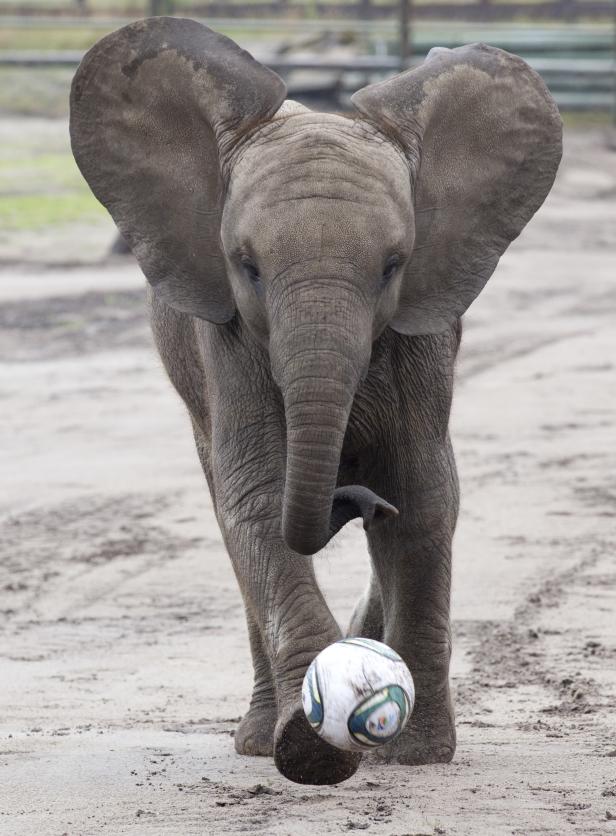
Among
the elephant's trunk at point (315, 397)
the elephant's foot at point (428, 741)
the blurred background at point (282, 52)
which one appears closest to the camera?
the elephant's trunk at point (315, 397)

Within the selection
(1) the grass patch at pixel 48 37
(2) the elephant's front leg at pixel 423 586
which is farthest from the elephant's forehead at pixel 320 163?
(1) the grass patch at pixel 48 37

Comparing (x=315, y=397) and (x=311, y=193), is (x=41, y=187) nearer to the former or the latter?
(x=311, y=193)

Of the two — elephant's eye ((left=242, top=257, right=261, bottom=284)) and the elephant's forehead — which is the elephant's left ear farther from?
elephant's eye ((left=242, top=257, right=261, bottom=284))

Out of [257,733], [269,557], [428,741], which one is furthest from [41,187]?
[269,557]

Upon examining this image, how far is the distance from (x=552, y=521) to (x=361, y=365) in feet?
14.7

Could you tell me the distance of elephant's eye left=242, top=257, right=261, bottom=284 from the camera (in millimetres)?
4680

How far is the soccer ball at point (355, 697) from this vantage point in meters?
4.27

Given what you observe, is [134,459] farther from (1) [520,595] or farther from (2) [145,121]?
(2) [145,121]

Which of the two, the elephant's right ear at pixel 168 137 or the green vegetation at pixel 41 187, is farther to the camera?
the green vegetation at pixel 41 187

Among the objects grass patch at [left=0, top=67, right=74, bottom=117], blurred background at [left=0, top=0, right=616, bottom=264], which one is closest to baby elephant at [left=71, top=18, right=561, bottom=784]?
blurred background at [left=0, top=0, right=616, bottom=264]

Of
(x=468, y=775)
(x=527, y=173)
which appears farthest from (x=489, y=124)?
(x=468, y=775)

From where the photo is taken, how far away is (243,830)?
432 cm

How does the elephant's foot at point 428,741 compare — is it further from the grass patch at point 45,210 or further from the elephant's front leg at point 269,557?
the grass patch at point 45,210

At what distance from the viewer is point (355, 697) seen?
14.0 ft
